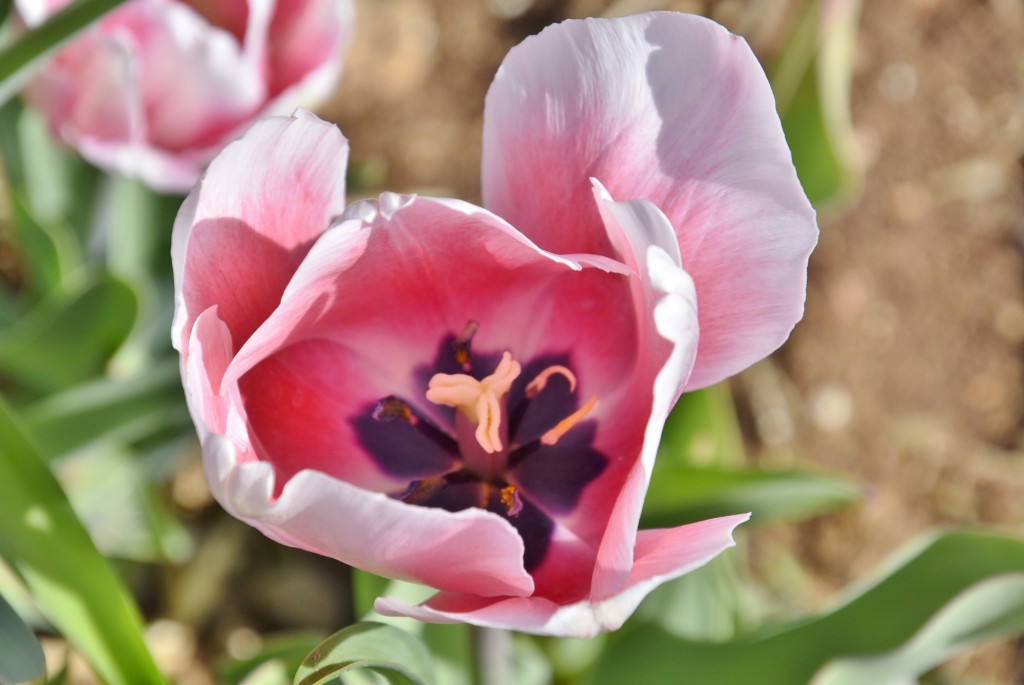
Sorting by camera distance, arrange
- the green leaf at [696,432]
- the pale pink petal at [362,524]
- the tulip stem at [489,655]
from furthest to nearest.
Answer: the green leaf at [696,432]
the tulip stem at [489,655]
the pale pink petal at [362,524]

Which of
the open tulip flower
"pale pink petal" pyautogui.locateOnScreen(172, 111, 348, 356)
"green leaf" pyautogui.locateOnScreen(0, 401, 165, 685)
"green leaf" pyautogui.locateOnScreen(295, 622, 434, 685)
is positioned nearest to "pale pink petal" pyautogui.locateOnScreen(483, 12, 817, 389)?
the open tulip flower

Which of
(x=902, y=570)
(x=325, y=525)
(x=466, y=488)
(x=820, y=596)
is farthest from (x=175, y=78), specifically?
(x=820, y=596)

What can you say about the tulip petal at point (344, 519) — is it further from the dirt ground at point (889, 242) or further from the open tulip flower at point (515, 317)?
the dirt ground at point (889, 242)

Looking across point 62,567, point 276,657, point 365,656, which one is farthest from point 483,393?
point 276,657

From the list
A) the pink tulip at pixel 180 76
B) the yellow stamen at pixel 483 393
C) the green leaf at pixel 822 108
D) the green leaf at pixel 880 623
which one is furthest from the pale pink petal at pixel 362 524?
the green leaf at pixel 822 108

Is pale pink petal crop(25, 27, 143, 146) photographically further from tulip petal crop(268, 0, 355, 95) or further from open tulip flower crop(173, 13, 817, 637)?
open tulip flower crop(173, 13, 817, 637)

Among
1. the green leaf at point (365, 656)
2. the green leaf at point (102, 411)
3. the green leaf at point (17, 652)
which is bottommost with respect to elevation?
the green leaf at point (102, 411)
